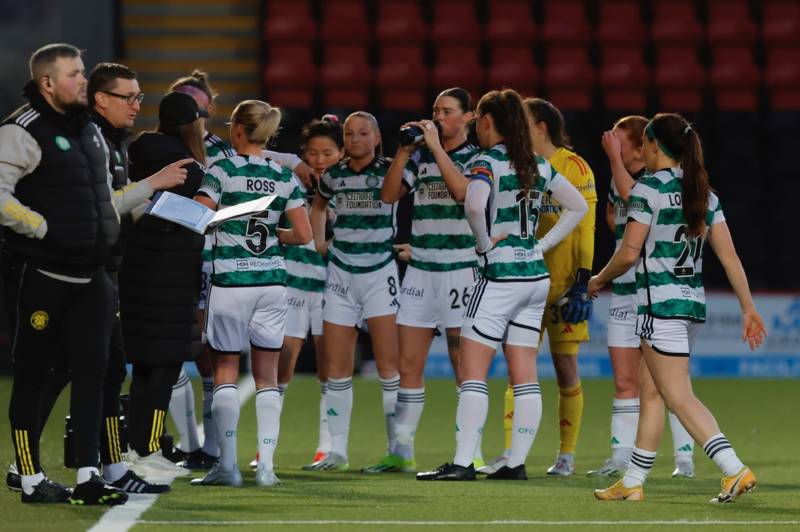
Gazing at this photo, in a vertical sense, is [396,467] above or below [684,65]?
below

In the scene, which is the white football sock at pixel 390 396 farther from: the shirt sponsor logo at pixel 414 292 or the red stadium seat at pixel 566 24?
the red stadium seat at pixel 566 24

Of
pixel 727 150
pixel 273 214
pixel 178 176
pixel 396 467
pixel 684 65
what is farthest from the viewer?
pixel 684 65

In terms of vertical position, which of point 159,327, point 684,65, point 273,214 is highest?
point 684,65

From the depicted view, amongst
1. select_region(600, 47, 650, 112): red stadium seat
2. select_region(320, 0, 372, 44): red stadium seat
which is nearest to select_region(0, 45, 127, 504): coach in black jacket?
select_region(600, 47, 650, 112): red stadium seat

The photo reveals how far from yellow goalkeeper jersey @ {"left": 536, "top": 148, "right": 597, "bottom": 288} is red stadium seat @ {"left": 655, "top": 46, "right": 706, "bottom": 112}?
7739mm

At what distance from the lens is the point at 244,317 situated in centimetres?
685

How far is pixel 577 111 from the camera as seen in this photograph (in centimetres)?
1482

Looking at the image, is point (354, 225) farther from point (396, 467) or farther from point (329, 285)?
point (396, 467)

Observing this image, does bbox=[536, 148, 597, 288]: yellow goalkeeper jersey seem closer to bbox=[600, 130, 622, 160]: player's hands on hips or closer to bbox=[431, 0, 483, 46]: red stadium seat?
bbox=[600, 130, 622, 160]: player's hands on hips

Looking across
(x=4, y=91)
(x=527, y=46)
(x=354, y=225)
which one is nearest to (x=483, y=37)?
(x=527, y=46)

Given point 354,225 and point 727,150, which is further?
point 727,150

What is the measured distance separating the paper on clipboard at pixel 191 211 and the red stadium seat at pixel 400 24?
399 inches

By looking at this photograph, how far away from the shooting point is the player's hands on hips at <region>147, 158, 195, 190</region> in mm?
6258

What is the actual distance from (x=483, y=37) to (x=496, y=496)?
1073cm
